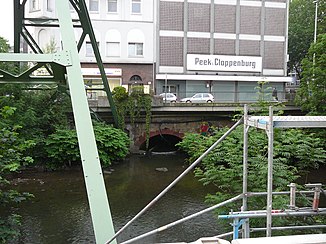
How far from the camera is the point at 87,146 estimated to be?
209 inches

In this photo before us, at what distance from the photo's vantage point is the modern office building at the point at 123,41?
96.4ft

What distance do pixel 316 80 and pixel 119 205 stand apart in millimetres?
11338

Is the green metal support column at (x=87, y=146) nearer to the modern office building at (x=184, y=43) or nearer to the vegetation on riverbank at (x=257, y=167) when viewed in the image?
the vegetation on riverbank at (x=257, y=167)

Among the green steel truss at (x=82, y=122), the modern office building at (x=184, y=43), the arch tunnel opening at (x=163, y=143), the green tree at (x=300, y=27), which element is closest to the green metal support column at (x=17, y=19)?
the green steel truss at (x=82, y=122)

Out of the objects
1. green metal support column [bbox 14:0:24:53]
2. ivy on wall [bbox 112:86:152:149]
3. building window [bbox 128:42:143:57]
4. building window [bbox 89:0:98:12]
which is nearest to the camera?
green metal support column [bbox 14:0:24:53]

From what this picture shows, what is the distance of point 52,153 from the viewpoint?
16781mm

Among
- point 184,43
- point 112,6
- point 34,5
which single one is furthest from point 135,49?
point 34,5

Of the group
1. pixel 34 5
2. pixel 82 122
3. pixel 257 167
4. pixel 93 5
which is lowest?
pixel 257 167

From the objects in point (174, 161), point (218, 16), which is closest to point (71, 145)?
point (174, 161)

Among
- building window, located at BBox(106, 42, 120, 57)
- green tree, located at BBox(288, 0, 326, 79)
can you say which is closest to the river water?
building window, located at BBox(106, 42, 120, 57)

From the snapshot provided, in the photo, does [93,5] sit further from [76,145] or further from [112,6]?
[76,145]

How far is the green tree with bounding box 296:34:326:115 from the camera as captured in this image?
1784 cm

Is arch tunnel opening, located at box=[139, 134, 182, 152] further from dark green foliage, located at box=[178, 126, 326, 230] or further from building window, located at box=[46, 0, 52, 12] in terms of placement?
dark green foliage, located at box=[178, 126, 326, 230]

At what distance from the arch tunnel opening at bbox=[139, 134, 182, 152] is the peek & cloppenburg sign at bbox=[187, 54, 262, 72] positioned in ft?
28.2
